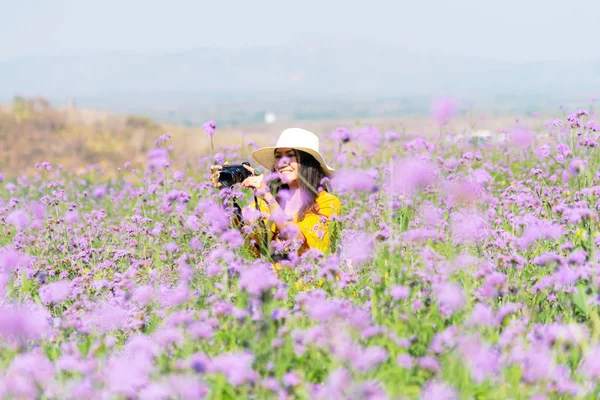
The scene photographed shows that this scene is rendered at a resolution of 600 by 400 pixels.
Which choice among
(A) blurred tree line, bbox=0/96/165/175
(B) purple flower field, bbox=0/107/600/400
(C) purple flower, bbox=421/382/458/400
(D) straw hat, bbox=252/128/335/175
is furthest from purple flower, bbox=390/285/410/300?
(A) blurred tree line, bbox=0/96/165/175

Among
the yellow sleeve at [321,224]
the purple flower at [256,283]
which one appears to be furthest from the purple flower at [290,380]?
the yellow sleeve at [321,224]

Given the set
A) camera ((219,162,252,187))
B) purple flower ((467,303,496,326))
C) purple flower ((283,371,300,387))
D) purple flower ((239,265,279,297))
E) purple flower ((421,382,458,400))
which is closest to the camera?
purple flower ((421,382,458,400))

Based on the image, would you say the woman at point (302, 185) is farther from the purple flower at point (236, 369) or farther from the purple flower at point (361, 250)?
the purple flower at point (236, 369)

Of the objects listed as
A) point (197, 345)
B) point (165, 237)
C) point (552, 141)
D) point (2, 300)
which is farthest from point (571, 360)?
point (552, 141)

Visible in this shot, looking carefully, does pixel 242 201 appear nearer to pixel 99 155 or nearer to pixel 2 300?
pixel 2 300

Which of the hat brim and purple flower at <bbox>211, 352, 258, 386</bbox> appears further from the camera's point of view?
the hat brim

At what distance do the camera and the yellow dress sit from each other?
0.87ft

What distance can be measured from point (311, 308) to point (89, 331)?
89cm

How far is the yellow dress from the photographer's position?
13.6 feet

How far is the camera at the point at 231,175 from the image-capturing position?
4152 mm

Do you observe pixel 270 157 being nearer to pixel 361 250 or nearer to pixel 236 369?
pixel 361 250

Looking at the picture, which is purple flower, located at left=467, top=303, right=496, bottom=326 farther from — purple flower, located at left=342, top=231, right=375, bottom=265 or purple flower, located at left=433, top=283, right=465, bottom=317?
purple flower, located at left=342, top=231, right=375, bottom=265

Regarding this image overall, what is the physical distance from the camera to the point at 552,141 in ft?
27.3

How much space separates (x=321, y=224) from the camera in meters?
4.15
